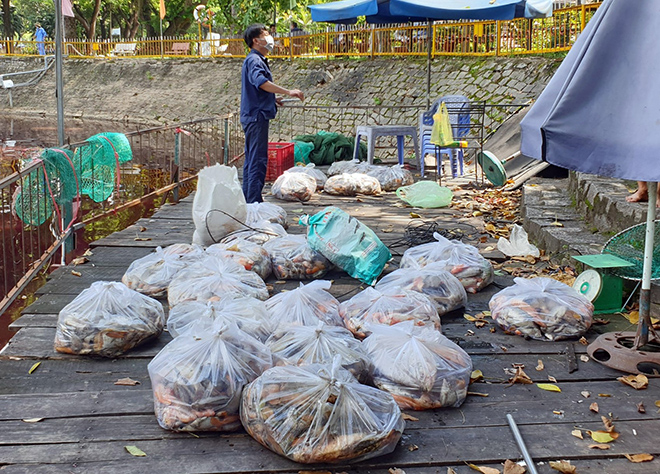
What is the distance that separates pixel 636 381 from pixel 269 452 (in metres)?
1.81

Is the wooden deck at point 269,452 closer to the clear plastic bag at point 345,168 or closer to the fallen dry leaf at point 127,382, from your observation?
the fallen dry leaf at point 127,382

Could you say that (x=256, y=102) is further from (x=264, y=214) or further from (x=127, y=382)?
(x=127, y=382)

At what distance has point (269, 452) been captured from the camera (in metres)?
2.57

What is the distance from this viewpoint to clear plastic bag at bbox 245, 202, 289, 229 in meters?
5.93

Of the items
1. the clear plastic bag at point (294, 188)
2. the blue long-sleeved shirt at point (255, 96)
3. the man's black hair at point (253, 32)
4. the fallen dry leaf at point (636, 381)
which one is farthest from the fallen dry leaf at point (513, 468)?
the clear plastic bag at point (294, 188)

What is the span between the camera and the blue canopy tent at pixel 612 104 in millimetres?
2709

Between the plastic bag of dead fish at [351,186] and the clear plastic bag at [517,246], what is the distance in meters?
3.08

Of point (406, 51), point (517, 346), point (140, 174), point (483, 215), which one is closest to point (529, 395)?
point (517, 346)

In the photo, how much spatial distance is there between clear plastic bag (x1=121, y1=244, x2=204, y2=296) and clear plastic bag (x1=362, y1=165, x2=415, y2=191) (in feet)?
15.6

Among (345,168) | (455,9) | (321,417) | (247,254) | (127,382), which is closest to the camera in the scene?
(321,417)

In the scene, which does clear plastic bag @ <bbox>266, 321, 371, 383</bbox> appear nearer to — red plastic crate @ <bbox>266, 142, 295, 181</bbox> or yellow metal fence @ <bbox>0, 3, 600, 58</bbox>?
red plastic crate @ <bbox>266, 142, 295, 181</bbox>

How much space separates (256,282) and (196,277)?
15.5 inches

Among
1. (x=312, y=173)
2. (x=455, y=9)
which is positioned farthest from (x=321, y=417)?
(x=455, y=9)

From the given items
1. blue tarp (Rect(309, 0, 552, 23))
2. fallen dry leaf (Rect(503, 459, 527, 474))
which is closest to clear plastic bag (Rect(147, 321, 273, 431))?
fallen dry leaf (Rect(503, 459, 527, 474))
